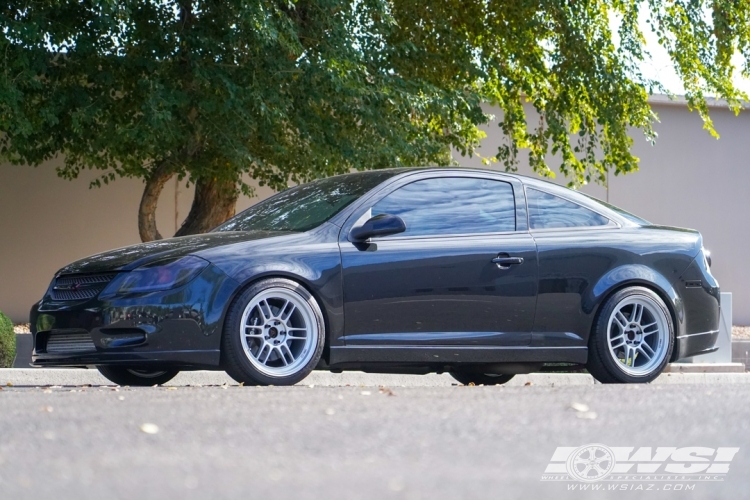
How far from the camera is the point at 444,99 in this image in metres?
13.1

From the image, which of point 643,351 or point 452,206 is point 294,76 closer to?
point 452,206

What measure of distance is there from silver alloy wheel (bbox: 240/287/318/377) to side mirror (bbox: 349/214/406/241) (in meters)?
0.60

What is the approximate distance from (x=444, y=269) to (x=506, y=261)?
464 millimetres

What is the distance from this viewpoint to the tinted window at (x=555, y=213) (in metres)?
7.69

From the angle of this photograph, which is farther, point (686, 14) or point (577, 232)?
point (686, 14)

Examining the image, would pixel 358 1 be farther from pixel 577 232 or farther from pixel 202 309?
pixel 202 309

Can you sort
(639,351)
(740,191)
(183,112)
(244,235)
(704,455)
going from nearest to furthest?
(704,455) < (244,235) < (639,351) < (183,112) < (740,191)

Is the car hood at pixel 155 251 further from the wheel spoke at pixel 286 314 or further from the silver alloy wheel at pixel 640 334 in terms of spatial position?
the silver alloy wheel at pixel 640 334

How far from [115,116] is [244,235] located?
253 inches

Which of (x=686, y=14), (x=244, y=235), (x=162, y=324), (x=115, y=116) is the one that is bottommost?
(x=162, y=324)

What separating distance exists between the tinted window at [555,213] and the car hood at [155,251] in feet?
5.91

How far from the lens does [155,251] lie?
6.71 meters

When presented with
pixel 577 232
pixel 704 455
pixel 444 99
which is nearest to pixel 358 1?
pixel 444 99

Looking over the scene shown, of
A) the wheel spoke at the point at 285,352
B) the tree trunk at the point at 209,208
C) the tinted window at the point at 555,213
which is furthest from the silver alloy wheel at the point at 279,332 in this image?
the tree trunk at the point at 209,208
